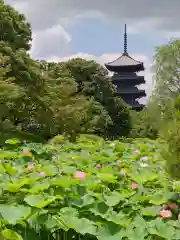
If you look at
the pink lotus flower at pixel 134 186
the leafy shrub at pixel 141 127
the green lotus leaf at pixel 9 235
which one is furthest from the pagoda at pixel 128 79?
the green lotus leaf at pixel 9 235

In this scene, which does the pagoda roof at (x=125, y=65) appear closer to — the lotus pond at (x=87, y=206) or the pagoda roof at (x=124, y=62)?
the pagoda roof at (x=124, y=62)

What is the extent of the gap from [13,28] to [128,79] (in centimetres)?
2965

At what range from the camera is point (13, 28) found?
16938 mm

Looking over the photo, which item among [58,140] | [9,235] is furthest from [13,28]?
[9,235]

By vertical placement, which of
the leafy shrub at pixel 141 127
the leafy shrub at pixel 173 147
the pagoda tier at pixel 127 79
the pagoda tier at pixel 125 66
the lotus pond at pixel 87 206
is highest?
the pagoda tier at pixel 125 66

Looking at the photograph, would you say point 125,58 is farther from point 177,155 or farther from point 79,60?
point 177,155

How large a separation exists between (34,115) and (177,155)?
13310mm

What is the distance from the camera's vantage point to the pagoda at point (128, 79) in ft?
148

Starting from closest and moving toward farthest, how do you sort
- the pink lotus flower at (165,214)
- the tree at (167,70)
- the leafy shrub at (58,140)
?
1. the pink lotus flower at (165,214)
2. the leafy shrub at (58,140)
3. the tree at (167,70)

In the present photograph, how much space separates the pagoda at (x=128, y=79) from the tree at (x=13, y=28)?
87.8ft

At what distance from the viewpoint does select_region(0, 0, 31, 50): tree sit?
16438mm

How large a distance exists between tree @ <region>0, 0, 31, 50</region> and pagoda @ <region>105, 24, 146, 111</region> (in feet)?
87.8

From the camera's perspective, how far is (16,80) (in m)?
15.0

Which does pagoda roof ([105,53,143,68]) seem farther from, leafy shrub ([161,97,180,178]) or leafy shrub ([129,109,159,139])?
leafy shrub ([161,97,180,178])
